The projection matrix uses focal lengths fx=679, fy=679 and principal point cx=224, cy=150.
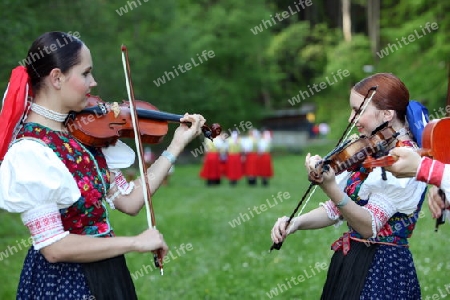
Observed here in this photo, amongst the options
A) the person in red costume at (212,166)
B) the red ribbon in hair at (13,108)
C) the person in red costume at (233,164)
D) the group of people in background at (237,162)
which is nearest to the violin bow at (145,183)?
the red ribbon in hair at (13,108)

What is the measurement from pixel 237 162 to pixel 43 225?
53.7ft

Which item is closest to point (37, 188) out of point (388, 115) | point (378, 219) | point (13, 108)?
point (13, 108)

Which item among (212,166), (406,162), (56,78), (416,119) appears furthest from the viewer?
(212,166)

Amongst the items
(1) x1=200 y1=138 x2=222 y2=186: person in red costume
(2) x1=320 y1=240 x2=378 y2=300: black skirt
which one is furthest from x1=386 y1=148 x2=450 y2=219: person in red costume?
(1) x1=200 y1=138 x2=222 y2=186: person in red costume

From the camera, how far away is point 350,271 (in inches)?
128

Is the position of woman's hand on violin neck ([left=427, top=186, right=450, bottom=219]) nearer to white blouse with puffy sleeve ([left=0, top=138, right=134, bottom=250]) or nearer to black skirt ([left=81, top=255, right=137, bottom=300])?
black skirt ([left=81, top=255, right=137, bottom=300])

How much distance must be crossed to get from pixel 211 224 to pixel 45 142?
8118mm

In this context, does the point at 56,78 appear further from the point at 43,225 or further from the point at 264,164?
the point at 264,164

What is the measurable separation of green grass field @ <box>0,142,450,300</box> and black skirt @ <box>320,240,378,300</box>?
2773 millimetres

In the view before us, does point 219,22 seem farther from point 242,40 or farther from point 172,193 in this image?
point 172,193

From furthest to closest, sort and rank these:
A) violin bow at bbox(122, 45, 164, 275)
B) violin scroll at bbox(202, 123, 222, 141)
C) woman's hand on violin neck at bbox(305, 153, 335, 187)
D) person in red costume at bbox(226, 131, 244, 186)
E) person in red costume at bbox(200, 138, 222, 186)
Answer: person in red costume at bbox(200, 138, 222, 186), person in red costume at bbox(226, 131, 244, 186), violin scroll at bbox(202, 123, 222, 141), woman's hand on violin neck at bbox(305, 153, 335, 187), violin bow at bbox(122, 45, 164, 275)

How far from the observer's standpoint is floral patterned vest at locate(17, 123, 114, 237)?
2680 mm

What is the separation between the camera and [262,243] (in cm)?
877

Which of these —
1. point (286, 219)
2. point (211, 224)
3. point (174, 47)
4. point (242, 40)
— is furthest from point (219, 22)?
point (286, 219)
